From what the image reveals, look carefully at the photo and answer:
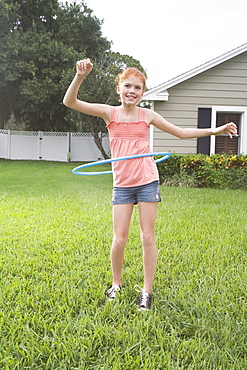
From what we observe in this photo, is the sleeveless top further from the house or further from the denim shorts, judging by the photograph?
the house

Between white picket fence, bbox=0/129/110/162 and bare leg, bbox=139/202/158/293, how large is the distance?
19.6 meters

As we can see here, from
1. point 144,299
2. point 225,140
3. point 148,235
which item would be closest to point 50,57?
point 225,140

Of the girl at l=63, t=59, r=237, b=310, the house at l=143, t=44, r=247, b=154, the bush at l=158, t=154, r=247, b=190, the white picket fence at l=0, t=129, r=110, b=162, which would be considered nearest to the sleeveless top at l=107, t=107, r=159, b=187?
the girl at l=63, t=59, r=237, b=310

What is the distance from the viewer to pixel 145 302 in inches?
97.5

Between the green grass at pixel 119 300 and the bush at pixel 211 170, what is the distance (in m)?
3.87

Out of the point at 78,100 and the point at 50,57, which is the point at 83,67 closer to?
the point at 78,100

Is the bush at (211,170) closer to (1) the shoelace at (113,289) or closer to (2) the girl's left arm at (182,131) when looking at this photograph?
(2) the girl's left arm at (182,131)

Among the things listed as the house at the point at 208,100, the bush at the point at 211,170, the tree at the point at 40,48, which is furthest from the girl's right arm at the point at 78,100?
the tree at the point at 40,48

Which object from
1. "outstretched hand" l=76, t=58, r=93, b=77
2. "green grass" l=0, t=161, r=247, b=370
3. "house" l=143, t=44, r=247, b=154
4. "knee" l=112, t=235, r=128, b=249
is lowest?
"green grass" l=0, t=161, r=247, b=370

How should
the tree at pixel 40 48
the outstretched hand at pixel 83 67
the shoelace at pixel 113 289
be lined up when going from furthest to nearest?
1. the tree at pixel 40 48
2. the shoelace at pixel 113 289
3. the outstretched hand at pixel 83 67

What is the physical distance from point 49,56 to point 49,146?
507 centimetres

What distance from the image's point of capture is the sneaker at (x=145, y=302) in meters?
2.44

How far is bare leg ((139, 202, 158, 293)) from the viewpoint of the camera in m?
2.50

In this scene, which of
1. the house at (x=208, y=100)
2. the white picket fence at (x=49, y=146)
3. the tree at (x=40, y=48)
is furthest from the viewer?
the white picket fence at (x=49, y=146)
